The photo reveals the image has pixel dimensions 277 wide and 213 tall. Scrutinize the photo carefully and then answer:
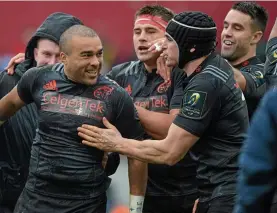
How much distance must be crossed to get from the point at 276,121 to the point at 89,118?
219cm

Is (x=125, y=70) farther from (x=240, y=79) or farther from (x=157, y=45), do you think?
(x=240, y=79)

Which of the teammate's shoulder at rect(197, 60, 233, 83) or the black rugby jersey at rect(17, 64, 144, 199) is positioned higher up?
the teammate's shoulder at rect(197, 60, 233, 83)

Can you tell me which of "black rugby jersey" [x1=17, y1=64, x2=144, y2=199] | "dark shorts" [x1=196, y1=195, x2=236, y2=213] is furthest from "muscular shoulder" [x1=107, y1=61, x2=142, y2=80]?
"dark shorts" [x1=196, y1=195, x2=236, y2=213]

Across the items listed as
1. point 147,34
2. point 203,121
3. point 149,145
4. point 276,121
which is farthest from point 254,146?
point 147,34

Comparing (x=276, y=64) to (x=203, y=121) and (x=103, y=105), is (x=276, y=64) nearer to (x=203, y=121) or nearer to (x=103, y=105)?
(x=203, y=121)

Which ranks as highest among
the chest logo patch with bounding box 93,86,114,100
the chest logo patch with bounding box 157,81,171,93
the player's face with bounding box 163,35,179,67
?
the player's face with bounding box 163,35,179,67

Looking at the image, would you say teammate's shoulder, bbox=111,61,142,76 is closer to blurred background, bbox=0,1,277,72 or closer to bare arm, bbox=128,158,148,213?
bare arm, bbox=128,158,148,213

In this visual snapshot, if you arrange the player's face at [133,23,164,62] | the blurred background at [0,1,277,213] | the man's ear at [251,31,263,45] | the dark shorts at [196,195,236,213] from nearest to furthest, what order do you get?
the dark shorts at [196,195,236,213], the player's face at [133,23,164,62], the man's ear at [251,31,263,45], the blurred background at [0,1,277,213]

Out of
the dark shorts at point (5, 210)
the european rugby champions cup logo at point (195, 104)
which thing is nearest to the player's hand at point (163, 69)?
the european rugby champions cup logo at point (195, 104)

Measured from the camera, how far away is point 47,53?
5637mm

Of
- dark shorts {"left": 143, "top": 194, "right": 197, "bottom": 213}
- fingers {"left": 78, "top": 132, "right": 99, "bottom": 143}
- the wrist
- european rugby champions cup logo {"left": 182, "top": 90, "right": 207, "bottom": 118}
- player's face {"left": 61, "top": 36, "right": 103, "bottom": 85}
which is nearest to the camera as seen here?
european rugby champions cup logo {"left": 182, "top": 90, "right": 207, "bottom": 118}

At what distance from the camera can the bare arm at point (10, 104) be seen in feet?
16.1

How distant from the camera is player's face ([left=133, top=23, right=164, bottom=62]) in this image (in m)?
5.54

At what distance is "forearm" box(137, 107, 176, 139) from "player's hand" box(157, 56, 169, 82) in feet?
1.24
